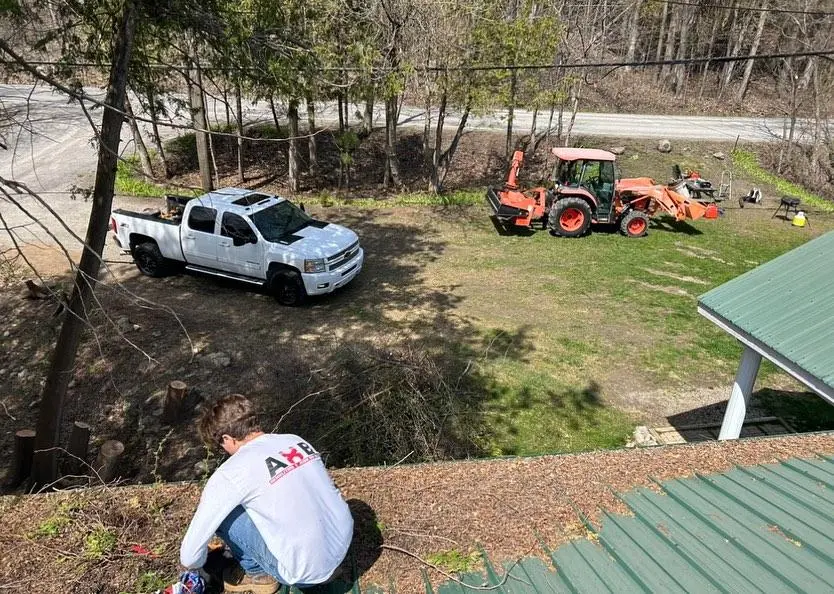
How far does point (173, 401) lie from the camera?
6.63m

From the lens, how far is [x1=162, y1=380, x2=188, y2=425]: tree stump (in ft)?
21.6

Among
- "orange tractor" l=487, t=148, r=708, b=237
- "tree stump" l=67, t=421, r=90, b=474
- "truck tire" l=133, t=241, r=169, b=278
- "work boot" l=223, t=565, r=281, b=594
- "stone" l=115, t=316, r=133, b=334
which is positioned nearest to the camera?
"work boot" l=223, t=565, r=281, b=594

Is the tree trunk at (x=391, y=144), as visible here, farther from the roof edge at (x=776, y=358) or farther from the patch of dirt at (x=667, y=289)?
the roof edge at (x=776, y=358)

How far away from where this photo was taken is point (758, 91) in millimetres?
32750

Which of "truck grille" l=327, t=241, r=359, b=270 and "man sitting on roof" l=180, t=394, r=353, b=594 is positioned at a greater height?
"man sitting on roof" l=180, t=394, r=353, b=594

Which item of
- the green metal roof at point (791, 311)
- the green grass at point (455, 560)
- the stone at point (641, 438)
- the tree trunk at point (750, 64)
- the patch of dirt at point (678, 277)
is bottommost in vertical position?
the stone at point (641, 438)

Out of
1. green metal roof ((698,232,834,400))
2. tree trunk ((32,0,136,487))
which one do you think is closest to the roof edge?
green metal roof ((698,232,834,400))

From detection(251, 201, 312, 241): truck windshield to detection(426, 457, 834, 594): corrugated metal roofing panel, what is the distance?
7.70m

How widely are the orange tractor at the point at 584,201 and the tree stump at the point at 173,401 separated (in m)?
8.83

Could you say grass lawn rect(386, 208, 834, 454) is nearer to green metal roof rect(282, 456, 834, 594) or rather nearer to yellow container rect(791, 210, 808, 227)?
yellow container rect(791, 210, 808, 227)

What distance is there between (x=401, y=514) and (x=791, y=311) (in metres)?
4.00

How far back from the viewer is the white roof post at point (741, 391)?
560cm

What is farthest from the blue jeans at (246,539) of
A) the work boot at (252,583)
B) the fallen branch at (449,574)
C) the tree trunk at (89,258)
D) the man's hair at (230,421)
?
the tree trunk at (89,258)

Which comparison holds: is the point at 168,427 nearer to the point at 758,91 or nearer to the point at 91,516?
the point at 91,516
